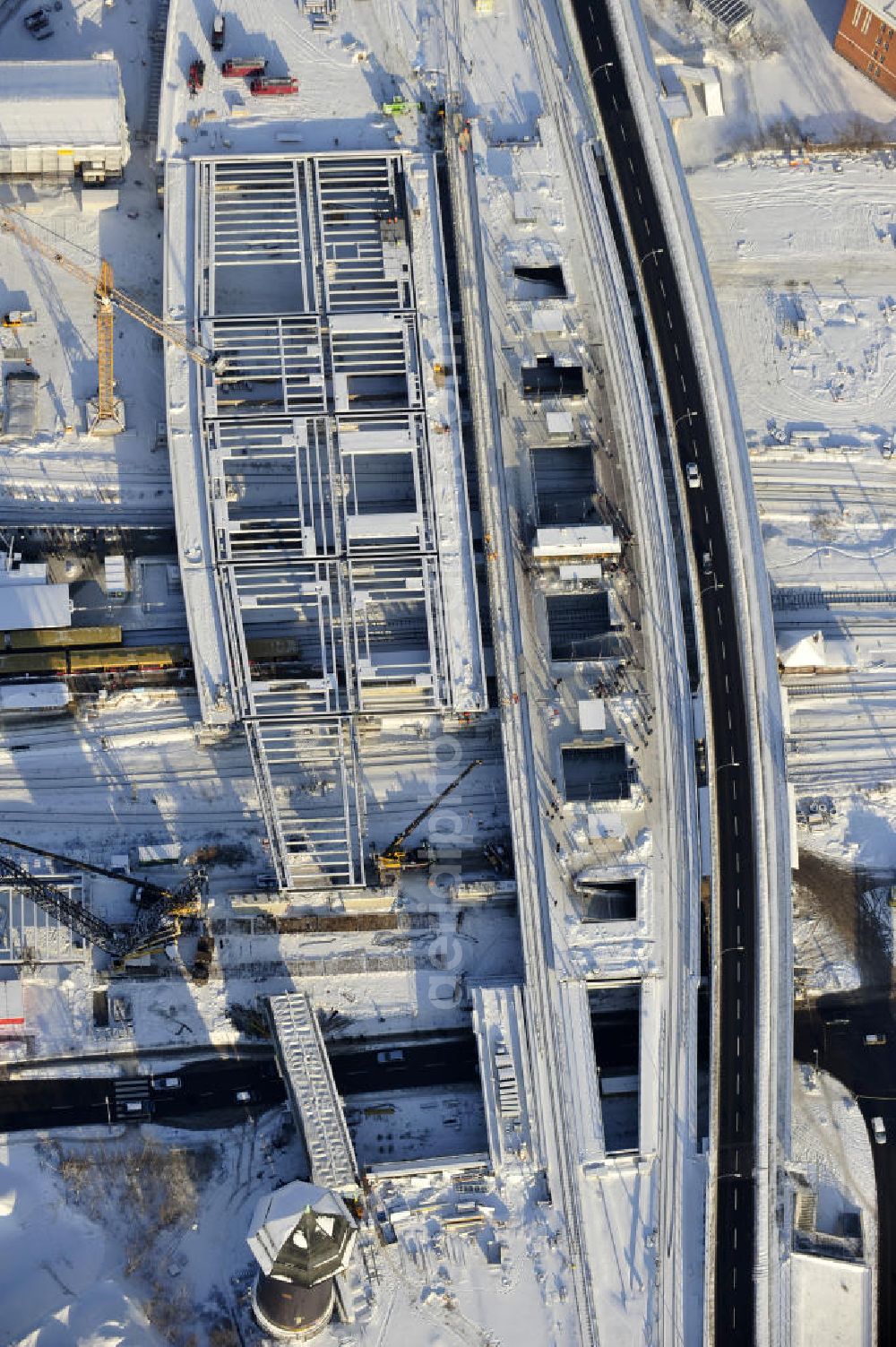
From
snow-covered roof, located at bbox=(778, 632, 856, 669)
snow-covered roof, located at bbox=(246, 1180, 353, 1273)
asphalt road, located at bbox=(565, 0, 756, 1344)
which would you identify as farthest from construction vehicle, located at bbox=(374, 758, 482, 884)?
snow-covered roof, located at bbox=(778, 632, 856, 669)

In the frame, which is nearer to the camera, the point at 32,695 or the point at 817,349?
the point at 32,695

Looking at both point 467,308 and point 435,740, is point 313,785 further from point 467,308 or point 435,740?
point 467,308

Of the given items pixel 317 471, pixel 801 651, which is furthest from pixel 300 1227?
pixel 801 651

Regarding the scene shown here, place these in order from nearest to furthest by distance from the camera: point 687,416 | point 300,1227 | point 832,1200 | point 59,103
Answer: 1. point 300,1227
2. point 832,1200
3. point 59,103
4. point 687,416

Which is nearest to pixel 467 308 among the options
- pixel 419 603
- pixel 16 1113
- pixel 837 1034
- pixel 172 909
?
pixel 419 603

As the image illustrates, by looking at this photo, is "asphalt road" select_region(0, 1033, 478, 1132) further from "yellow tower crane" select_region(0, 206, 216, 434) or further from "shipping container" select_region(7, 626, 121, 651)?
"yellow tower crane" select_region(0, 206, 216, 434)

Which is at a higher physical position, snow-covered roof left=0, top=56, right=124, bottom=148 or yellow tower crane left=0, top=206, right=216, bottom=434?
snow-covered roof left=0, top=56, right=124, bottom=148

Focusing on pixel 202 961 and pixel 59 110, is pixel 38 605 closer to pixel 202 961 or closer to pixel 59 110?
pixel 202 961

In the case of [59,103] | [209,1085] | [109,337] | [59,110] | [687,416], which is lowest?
[209,1085]
